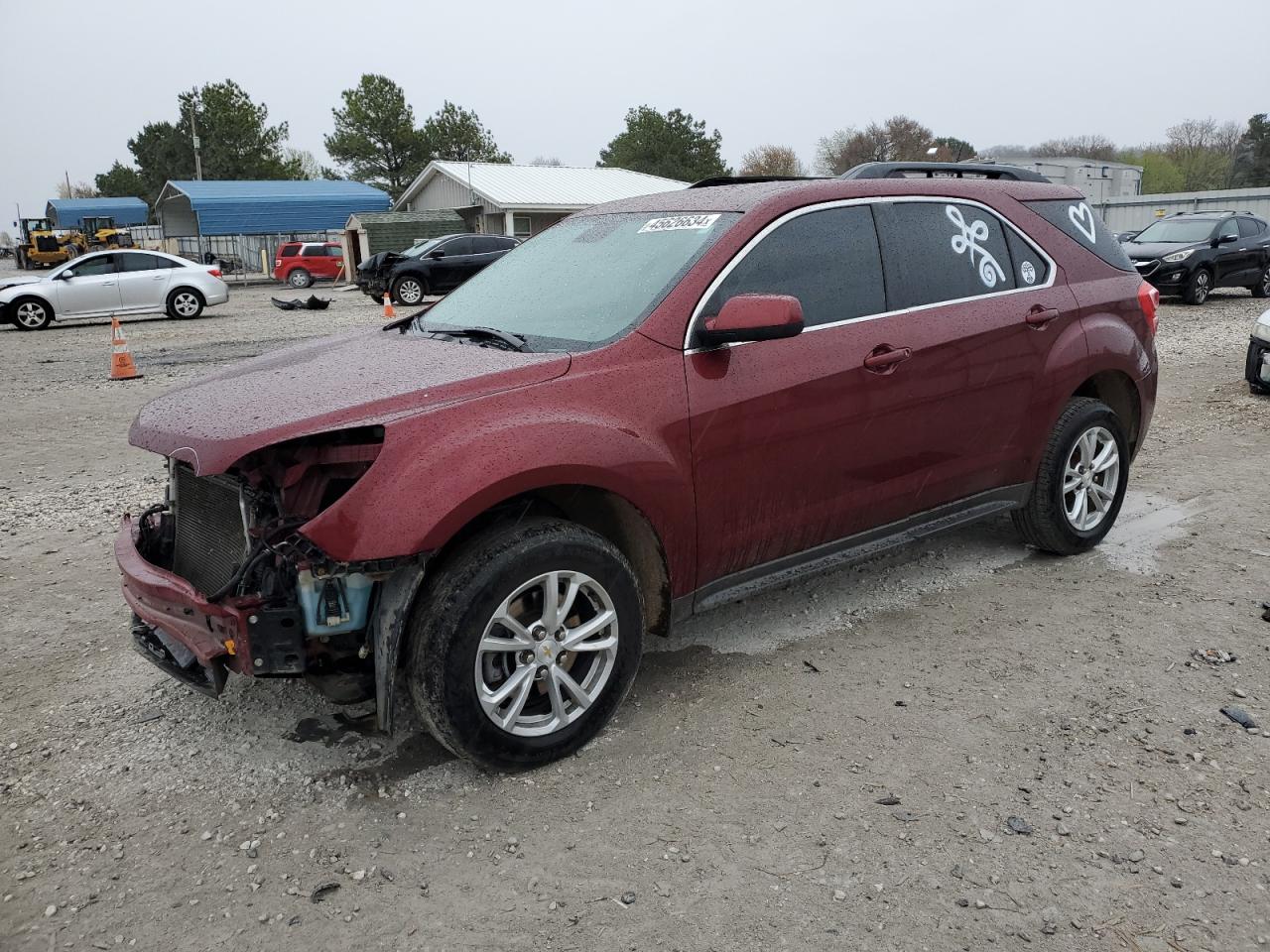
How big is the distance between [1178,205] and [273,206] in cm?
3856

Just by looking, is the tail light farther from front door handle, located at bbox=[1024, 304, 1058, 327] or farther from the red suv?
front door handle, located at bbox=[1024, 304, 1058, 327]

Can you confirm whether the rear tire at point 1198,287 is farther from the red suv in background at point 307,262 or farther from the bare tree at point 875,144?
the bare tree at point 875,144

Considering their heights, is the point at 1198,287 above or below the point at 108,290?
below

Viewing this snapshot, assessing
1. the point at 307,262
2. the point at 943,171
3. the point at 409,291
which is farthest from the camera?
the point at 307,262

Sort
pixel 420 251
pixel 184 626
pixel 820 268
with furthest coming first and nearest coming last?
pixel 420 251, pixel 820 268, pixel 184 626

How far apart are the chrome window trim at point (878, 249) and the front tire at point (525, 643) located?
2.88ft

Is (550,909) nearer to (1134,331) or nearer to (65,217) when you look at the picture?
(1134,331)

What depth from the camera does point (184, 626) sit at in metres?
3.07

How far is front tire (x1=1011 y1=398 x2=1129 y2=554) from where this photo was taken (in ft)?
15.3

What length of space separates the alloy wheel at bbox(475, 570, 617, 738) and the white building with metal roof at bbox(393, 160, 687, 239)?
113 feet

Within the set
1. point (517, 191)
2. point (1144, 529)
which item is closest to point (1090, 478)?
point (1144, 529)

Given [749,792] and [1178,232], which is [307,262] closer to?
[1178,232]

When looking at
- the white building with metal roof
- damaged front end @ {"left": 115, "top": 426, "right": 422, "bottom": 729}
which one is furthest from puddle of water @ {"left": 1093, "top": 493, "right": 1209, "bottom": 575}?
the white building with metal roof

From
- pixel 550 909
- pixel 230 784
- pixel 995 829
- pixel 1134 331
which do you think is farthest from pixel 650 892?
pixel 1134 331
